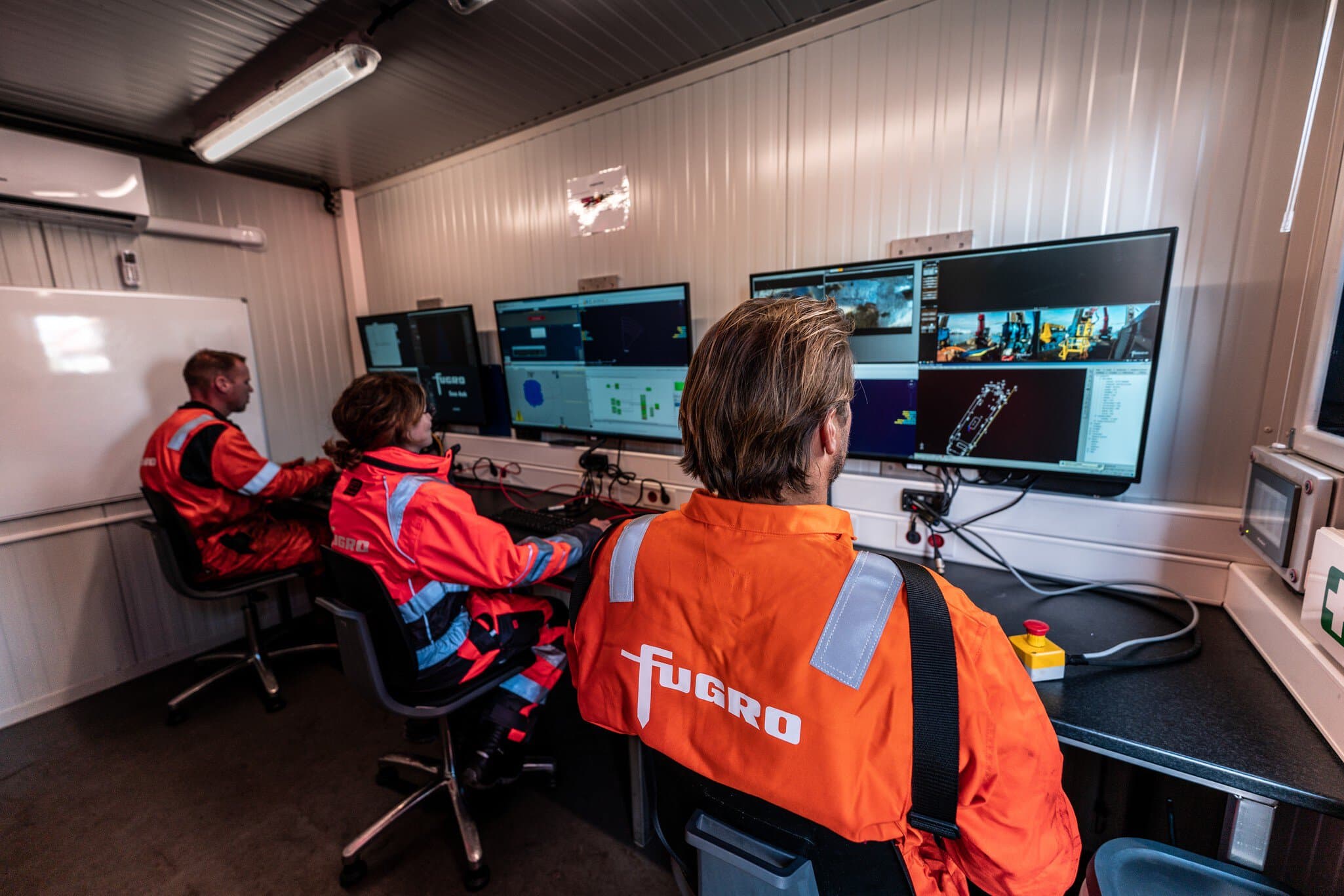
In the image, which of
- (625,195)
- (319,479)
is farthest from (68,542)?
(625,195)

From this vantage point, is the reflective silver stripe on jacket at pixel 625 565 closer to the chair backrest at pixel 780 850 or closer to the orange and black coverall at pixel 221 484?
the chair backrest at pixel 780 850

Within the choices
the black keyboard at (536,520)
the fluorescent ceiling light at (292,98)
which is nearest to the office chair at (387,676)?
the black keyboard at (536,520)

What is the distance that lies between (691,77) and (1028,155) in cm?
122

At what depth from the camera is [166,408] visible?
106 inches

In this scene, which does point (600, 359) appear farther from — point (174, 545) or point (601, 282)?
point (174, 545)

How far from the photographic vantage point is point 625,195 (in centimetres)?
224

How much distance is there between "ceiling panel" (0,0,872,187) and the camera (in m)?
1.61

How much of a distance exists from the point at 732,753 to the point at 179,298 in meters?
3.44

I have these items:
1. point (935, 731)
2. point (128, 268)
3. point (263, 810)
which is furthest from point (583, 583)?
point (128, 268)

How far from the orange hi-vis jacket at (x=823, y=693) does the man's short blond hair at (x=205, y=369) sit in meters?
2.54

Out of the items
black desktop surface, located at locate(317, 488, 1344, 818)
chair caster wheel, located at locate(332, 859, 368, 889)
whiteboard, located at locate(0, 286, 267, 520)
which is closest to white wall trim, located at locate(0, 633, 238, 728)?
whiteboard, located at locate(0, 286, 267, 520)

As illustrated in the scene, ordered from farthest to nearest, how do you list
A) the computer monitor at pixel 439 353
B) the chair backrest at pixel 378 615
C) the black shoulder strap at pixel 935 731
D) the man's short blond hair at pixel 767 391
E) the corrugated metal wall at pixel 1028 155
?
the computer monitor at pixel 439 353
the chair backrest at pixel 378 615
the corrugated metal wall at pixel 1028 155
the man's short blond hair at pixel 767 391
the black shoulder strap at pixel 935 731

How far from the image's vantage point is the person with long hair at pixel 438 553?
1.37 meters

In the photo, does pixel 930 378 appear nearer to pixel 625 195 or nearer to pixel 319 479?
pixel 625 195
